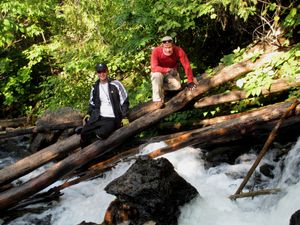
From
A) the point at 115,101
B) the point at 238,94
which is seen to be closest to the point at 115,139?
the point at 115,101

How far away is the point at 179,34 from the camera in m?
10.4

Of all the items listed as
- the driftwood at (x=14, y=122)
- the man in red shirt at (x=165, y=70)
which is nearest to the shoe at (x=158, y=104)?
the man in red shirt at (x=165, y=70)

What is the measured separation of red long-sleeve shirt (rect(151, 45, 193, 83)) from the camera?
7523 mm

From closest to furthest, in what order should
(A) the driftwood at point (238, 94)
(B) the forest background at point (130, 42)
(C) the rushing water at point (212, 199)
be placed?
(C) the rushing water at point (212, 199)
(A) the driftwood at point (238, 94)
(B) the forest background at point (130, 42)

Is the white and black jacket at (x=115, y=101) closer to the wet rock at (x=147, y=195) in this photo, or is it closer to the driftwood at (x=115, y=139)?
the driftwood at (x=115, y=139)

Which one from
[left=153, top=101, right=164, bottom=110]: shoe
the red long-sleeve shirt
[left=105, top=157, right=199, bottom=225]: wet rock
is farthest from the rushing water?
the red long-sleeve shirt

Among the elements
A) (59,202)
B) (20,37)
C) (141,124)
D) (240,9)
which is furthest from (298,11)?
(20,37)

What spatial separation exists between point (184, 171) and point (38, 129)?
4.77 meters

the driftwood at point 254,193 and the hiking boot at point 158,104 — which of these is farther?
the hiking boot at point 158,104

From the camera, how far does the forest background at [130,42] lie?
8.00 m

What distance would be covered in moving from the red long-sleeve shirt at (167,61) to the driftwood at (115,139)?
0.47 m

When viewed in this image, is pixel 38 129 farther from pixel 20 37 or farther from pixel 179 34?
pixel 20 37

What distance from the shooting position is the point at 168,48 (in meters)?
7.33

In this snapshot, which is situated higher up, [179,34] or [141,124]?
[179,34]
